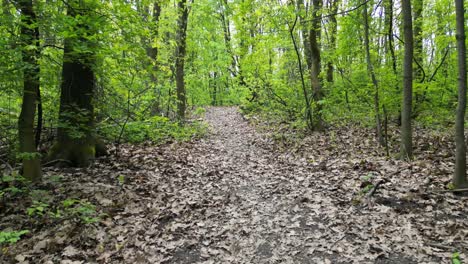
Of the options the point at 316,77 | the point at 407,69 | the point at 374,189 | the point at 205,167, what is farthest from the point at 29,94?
the point at 316,77

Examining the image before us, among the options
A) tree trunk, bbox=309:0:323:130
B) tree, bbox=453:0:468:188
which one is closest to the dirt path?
tree, bbox=453:0:468:188

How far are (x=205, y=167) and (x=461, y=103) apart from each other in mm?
5869

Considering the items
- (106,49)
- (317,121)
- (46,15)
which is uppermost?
(46,15)

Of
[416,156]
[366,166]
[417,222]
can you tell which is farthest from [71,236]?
[416,156]

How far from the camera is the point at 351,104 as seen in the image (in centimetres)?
1125

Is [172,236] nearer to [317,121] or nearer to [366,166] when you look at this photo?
[366,166]

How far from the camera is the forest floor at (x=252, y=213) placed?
13.3ft

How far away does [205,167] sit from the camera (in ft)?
27.1

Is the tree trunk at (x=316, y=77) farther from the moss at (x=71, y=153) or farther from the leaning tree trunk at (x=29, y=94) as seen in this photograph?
the leaning tree trunk at (x=29, y=94)

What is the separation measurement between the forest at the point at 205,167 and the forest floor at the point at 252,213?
28 mm

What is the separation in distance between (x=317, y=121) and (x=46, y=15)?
29.1ft

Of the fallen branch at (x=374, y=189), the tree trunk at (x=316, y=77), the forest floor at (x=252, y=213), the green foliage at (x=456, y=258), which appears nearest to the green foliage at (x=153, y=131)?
the forest floor at (x=252, y=213)

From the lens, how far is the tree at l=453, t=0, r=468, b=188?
458cm

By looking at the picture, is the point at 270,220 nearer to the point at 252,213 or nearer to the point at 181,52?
the point at 252,213
